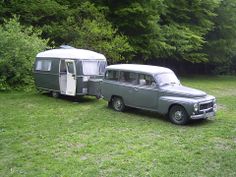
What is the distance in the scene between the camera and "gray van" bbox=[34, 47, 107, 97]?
1612cm

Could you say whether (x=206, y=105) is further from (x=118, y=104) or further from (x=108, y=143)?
(x=108, y=143)

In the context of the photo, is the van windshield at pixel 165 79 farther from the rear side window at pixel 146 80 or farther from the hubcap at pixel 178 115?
the hubcap at pixel 178 115

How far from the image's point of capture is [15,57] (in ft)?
63.5

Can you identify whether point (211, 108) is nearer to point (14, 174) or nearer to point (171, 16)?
point (14, 174)

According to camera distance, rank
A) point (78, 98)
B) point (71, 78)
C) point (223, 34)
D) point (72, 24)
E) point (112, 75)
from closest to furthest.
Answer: point (112, 75) < point (71, 78) < point (78, 98) < point (72, 24) < point (223, 34)

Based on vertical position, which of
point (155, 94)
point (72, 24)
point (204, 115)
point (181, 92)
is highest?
point (72, 24)

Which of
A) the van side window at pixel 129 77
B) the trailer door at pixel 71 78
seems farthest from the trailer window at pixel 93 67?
the van side window at pixel 129 77

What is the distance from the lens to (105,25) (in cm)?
2461

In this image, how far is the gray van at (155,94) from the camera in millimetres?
12289

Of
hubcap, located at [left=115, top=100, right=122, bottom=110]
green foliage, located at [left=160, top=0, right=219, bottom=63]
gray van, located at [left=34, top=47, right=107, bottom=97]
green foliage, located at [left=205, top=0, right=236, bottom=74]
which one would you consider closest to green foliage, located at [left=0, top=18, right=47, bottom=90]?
gray van, located at [left=34, top=47, right=107, bottom=97]

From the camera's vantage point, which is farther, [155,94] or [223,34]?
[223,34]

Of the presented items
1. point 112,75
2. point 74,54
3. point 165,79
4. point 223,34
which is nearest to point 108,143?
point 165,79

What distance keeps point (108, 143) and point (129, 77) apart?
479 cm

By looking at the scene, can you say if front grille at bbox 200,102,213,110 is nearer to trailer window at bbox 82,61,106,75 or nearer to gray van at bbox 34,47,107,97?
gray van at bbox 34,47,107,97
